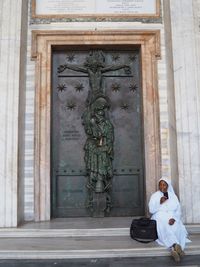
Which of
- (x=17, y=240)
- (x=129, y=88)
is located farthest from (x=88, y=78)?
(x=17, y=240)

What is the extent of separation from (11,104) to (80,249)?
2726 mm

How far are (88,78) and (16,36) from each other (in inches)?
63.8

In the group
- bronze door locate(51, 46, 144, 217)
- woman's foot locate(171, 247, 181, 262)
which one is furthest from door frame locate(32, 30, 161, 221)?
woman's foot locate(171, 247, 181, 262)

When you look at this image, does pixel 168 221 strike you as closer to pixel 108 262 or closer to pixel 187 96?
pixel 108 262

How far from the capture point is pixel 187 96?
6.12 metres

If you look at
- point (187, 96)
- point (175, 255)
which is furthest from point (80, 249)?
point (187, 96)

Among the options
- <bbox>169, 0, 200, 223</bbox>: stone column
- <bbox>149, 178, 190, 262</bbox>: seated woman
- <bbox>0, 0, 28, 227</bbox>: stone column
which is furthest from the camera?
<bbox>169, 0, 200, 223</bbox>: stone column

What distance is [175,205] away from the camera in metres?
5.18

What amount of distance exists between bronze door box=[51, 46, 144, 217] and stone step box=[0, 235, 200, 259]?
1.59 meters

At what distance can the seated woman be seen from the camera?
4655 mm

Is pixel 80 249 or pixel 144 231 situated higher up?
pixel 144 231

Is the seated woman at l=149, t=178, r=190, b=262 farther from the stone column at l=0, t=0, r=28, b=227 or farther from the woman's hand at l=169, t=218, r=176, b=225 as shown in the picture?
the stone column at l=0, t=0, r=28, b=227

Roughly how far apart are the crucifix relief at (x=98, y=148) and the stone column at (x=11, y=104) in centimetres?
129

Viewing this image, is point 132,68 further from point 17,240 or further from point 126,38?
point 17,240
